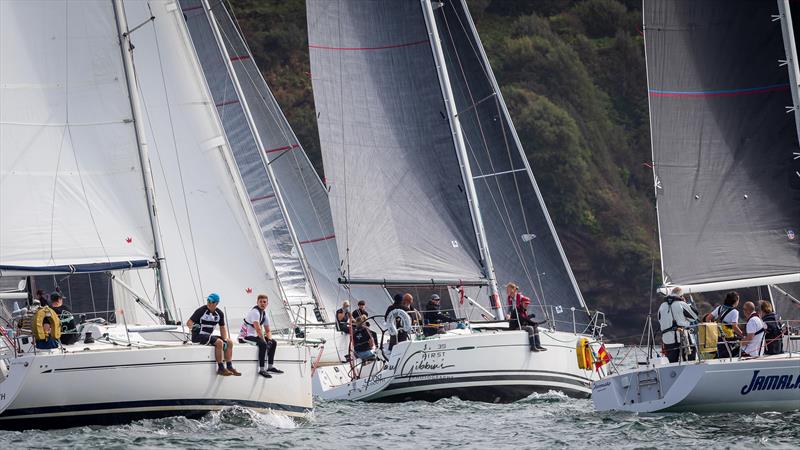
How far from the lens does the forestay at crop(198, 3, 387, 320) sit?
108ft

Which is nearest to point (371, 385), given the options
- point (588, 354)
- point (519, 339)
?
point (519, 339)

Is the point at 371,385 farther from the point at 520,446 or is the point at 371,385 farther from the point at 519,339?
the point at 520,446

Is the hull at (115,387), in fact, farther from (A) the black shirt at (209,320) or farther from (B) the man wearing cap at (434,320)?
(B) the man wearing cap at (434,320)

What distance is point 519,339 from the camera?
20.7 metres

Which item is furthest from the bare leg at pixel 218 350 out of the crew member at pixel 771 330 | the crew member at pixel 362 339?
the crew member at pixel 362 339

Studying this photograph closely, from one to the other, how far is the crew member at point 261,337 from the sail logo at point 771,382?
5.69 metres

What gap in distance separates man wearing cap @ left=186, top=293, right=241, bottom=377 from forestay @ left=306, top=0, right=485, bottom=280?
21.9ft

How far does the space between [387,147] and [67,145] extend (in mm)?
6991

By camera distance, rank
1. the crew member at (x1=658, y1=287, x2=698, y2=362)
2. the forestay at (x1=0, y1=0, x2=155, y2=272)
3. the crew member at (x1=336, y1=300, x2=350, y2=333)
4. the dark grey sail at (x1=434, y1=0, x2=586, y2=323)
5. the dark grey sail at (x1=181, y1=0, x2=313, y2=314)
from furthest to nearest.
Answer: the dark grey sail at (x1=181, y1=0, x2=313, y2=314)
the crew member at (x1=336, y1=300, x2=350, y2=333)
the dark grey sail at (x1=434, y1=0, x2=586, y2=323)
the forestay at (x1=0, y1=0, x2=155, y2=272)
the crew member at (x1=658, y1=287, x2=698, y2=362)

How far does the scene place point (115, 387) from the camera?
15.5 metres

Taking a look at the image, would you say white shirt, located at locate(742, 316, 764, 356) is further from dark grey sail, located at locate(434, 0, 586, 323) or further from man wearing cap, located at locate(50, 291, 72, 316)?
man wearing cap, located at locate(50, 291, 72, 316)

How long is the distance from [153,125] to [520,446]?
9837 mm

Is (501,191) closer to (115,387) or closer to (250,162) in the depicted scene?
(250,162)

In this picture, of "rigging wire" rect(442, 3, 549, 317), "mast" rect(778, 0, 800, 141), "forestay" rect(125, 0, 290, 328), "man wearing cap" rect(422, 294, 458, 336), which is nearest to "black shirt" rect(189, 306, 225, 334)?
"forestay" rect(125, 0, 290, 328)
